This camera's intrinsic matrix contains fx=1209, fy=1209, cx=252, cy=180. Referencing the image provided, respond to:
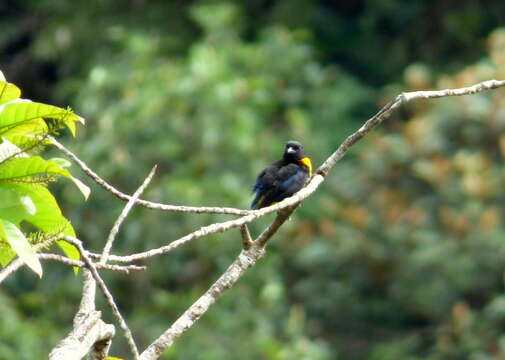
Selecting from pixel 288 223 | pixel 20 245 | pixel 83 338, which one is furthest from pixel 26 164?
pixel 288 223

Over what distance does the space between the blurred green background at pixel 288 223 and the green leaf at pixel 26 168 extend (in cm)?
876

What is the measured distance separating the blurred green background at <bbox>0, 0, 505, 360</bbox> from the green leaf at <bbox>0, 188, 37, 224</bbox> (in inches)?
345

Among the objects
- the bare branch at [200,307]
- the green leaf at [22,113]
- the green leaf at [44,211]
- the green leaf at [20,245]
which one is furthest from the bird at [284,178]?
the green leaf at [20,245]

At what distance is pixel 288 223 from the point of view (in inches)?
531

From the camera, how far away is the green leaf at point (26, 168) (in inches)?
123

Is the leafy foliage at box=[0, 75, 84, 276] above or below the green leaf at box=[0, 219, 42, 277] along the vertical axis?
above

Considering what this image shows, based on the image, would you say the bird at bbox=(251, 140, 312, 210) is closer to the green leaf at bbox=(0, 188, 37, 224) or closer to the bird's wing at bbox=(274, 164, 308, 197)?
the bird's wing at bbox=(274, 164, 308, 197)

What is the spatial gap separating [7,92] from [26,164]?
8.2 inches

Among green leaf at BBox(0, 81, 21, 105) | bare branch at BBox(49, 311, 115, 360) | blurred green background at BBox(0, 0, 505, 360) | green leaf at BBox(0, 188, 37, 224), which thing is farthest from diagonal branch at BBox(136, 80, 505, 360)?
blurred green background at BBox(0, 0, 505, 360)

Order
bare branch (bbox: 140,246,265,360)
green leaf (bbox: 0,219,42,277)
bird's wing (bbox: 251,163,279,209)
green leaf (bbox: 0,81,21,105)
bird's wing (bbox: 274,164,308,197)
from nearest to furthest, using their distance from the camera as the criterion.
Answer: green leaf (bbox: 0,219,42,277) < bare branch (bbox: 140,246,265,360) < green leaf (bbox: 0,81,21,105) < bird's wing (bbox: 274,164,308,197) < bird's wing (bbox: 251,163,279,209)

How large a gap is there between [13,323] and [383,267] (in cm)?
444

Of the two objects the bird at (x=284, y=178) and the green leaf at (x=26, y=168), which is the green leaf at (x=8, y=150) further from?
the bird at (x=284, y=178)

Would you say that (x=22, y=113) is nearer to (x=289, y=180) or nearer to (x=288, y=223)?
(x=289, y=180)

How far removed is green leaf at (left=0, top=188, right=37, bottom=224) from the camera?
3088 millimetres
